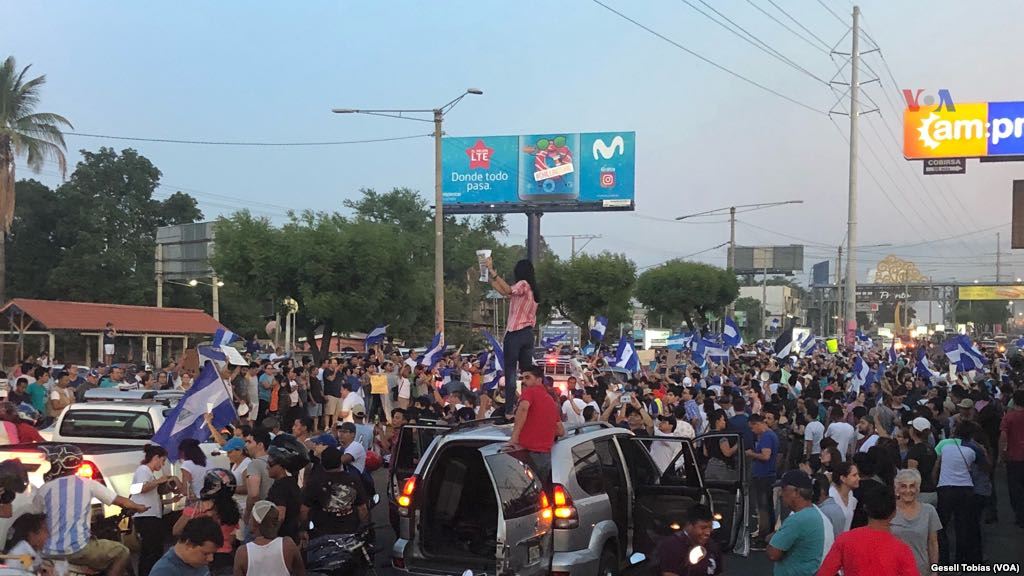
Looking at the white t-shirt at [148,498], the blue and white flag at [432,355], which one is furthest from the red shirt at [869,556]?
the blue and white flag at [432,355]

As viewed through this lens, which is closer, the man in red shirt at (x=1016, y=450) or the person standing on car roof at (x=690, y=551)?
the person standing on car roof at (x=690, y=551)

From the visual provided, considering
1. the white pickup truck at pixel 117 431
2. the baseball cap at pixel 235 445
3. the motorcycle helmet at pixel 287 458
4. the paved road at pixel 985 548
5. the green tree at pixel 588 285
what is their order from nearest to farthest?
1. the motorcycle helmet at pixel 287 458
2. the baseball cap at pixel 235 445
3. the white pickup truck at pixel 117 431
4. the paved road at pixel 985 548
5. the green tree at pixel 588 285

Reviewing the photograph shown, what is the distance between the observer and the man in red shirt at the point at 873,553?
16.9ft

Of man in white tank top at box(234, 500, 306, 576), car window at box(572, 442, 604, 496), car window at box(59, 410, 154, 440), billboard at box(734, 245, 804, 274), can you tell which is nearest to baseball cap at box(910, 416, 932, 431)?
car window at box(572, 442, 604, 496)

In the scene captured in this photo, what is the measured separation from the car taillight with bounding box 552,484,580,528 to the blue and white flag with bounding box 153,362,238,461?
4012 mm

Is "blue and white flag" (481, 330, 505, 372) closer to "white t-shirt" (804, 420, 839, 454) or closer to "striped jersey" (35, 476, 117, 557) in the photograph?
"white t-shirt" (804, 420, 839, 454)

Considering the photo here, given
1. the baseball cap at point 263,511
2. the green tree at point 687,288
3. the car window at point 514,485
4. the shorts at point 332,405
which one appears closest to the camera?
the baseball cap at point 263,511

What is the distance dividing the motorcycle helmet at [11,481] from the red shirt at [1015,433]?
10699 millimetres

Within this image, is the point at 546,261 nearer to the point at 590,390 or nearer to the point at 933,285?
the point at 590,390

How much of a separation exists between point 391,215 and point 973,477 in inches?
3085

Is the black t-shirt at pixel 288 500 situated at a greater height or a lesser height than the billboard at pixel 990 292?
lesser

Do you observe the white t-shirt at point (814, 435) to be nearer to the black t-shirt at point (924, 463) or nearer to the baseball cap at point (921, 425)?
the baseball cap at point (921, 425)

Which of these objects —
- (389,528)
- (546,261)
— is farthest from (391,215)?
(389,528)

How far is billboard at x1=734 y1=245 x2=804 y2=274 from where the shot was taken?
112 meters
